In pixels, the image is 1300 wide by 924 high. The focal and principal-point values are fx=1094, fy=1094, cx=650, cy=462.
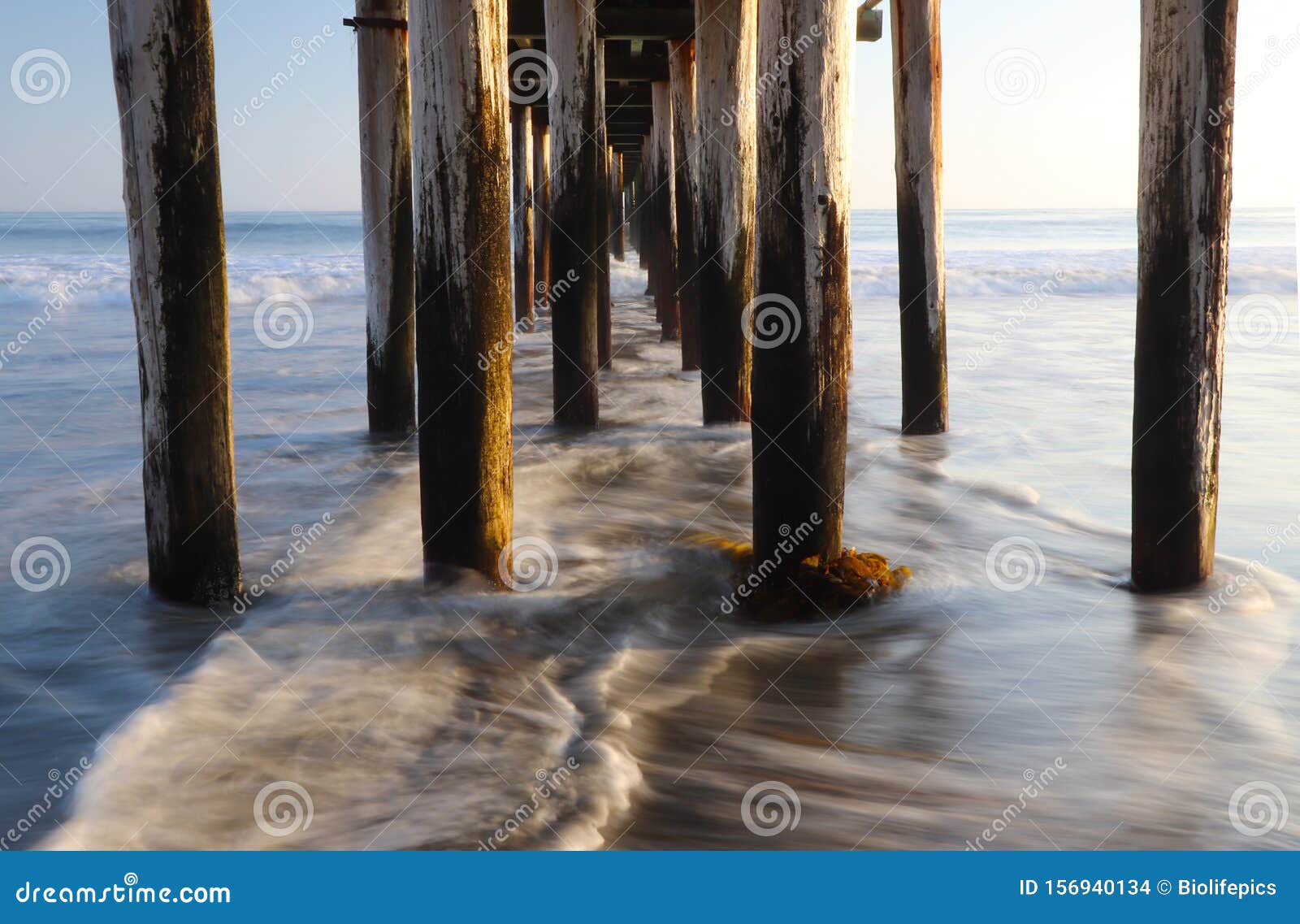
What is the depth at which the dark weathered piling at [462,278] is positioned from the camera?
136 inches

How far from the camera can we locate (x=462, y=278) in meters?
3.57

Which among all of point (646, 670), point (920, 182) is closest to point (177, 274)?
point (646, 670)

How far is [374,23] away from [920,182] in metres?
3.20

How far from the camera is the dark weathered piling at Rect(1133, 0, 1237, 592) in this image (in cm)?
352

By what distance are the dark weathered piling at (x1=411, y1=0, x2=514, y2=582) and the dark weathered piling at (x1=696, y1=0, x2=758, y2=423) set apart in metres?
2.83

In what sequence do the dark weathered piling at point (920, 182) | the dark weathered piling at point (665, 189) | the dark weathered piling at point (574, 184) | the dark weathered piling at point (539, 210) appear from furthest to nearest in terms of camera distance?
the dark weathered piling at point (539, 210), the dark weathered piling at point (665, 189), the dark weathered piling at point (574, 184), the dark weathered piling at point (920, 182)

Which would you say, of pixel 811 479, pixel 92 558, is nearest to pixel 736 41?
pixel 811 479

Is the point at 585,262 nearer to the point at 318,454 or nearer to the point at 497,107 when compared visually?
the point at 318,454

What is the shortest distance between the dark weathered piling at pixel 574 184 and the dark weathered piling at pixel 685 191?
155cm

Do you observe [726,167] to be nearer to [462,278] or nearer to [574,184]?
[574,184]

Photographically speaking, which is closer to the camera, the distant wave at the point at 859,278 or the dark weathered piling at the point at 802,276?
the dark weathered piling at the point at 802,276

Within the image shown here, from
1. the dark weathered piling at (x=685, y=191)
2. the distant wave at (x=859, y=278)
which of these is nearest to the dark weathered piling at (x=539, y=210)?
the distant wave at (x=859, y=278)

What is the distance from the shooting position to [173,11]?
3.33m

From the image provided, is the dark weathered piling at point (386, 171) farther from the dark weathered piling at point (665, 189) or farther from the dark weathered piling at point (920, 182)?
the dark weathered piling at point (665, 189)
